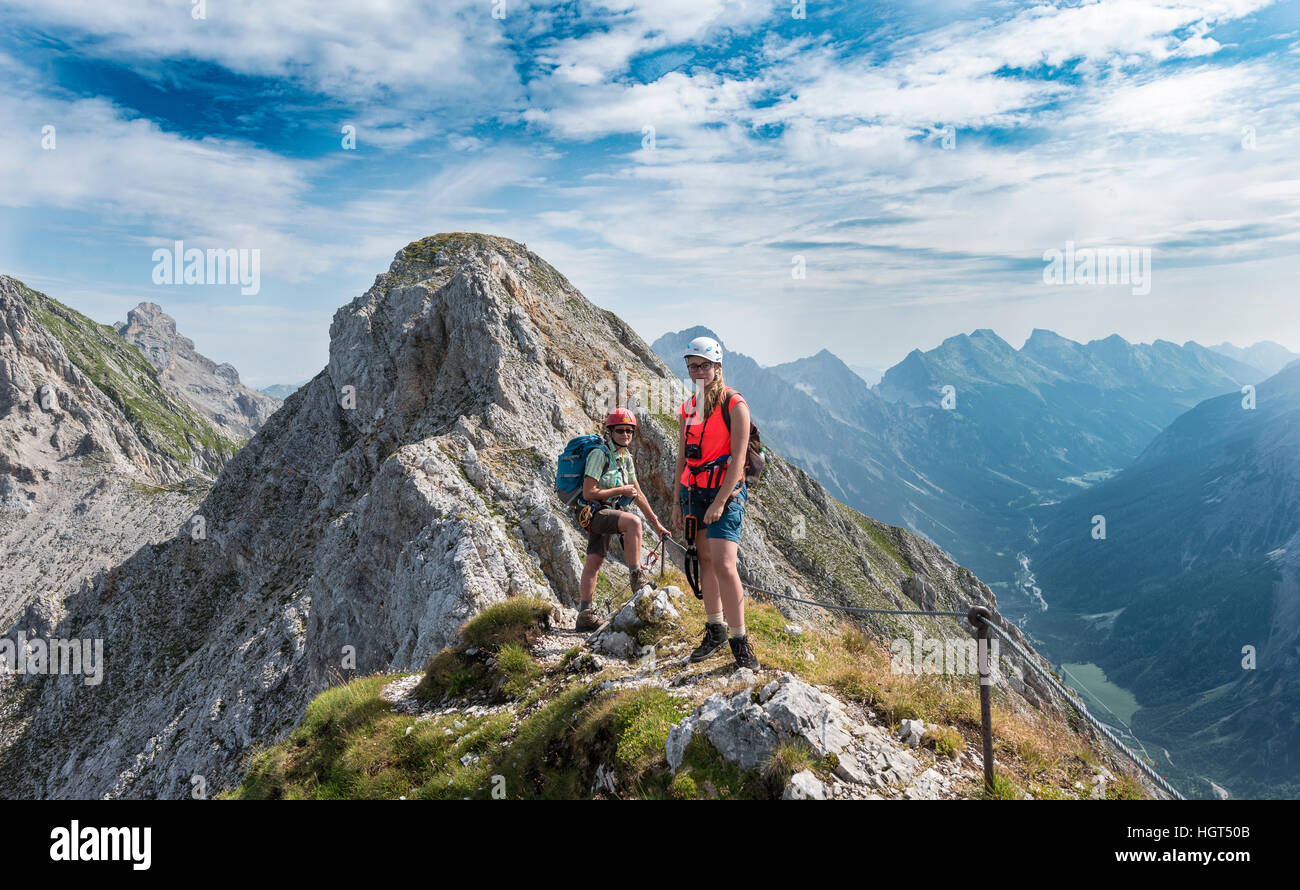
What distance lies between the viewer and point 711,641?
964 centimetres

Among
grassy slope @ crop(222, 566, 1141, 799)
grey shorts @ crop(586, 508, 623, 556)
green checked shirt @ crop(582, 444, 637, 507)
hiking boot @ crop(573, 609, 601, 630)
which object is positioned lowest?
grassy slope @ crop(222, 566, 1141, 799)

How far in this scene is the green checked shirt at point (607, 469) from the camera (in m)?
11.5

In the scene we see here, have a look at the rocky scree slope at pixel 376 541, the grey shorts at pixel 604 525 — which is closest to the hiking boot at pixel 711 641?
the grey shorts at pixel 604 525

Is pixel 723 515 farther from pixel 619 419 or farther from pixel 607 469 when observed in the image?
pixel 619 419

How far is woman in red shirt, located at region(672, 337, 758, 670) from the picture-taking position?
28.1 ft

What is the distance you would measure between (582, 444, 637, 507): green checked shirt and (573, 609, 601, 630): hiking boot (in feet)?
8.85

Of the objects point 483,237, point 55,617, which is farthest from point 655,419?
point 55,617

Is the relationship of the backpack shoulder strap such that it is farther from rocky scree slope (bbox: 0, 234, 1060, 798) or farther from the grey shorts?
rocky scree slope (bbox: 0, 234, 1060, 798)

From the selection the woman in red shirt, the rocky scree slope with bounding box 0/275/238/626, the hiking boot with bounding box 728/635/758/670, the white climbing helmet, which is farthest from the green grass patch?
the rocky scree slope with bounding box 0/275/238/626

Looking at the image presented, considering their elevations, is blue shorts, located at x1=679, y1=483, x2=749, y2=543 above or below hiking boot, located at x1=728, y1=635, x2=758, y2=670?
above

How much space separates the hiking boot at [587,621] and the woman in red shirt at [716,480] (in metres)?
4.33

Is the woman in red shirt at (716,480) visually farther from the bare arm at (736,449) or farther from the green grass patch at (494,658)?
the green grass patch at (494,658)

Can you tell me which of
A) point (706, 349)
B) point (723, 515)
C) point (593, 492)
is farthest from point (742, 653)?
point (706, 349)
